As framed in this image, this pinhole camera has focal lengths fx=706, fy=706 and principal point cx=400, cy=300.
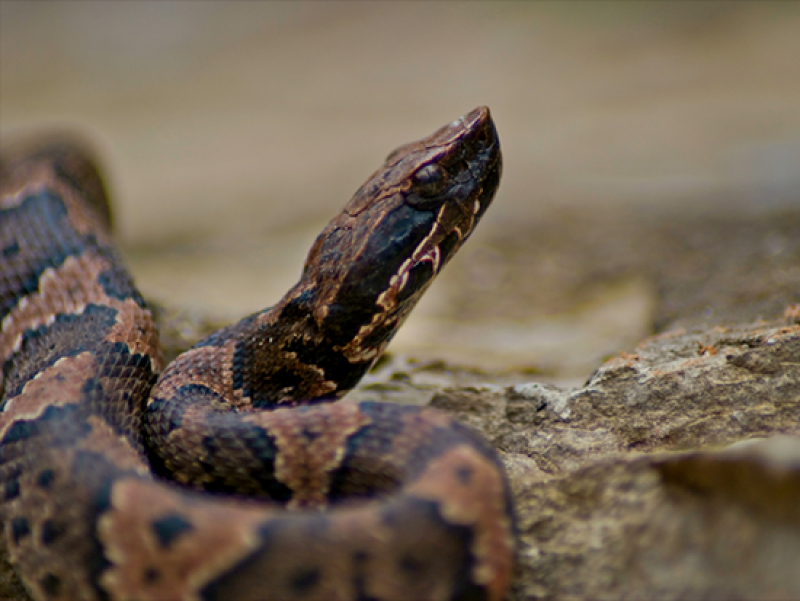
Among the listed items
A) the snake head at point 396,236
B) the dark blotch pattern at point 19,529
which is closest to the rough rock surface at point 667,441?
the dark blotch pattern at point 19,529

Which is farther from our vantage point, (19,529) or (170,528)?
(19,529)

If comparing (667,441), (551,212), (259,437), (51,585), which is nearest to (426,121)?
(551,212)

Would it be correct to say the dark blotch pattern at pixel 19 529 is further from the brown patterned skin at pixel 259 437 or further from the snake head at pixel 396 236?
the snake head at pixel 396 236

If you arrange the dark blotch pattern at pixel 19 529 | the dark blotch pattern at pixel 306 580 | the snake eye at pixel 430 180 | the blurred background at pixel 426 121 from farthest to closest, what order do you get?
1. the blurred background at pixel 426 121
2. the snake eye at pixel 430 180
3. the dark blotch pattern at pixel 19 529
4. the dark blotch pattern at pixel 306 580

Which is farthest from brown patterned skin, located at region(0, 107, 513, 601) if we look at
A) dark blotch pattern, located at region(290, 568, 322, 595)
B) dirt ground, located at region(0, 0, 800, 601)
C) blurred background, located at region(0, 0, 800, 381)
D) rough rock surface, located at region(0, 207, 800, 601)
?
blurred background, located at region(0, 0, 800, 381)

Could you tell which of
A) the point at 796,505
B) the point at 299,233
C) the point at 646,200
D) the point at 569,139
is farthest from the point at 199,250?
the point at 796,505

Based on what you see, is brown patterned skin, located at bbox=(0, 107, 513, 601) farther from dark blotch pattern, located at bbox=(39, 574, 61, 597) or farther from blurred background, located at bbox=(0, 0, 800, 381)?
blurred background, located at bbox=(0, 0, 800, 381)

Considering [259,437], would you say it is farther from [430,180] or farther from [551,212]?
[551,212]

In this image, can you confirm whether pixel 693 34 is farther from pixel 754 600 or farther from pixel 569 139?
pixel 754 600
